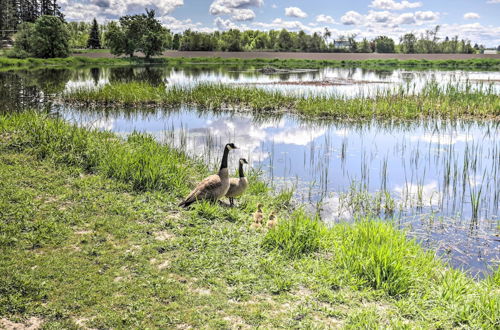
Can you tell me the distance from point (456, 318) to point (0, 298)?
20.7 ft

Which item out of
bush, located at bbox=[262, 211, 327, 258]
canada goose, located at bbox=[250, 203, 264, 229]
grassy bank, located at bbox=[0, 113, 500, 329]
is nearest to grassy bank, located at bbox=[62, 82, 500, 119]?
grassy bank, located at bbox=[0, 113, 500, 329]

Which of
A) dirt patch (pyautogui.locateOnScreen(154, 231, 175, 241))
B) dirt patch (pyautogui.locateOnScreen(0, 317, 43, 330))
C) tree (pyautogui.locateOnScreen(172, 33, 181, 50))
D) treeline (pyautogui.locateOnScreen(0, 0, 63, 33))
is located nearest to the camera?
dirt patch (pyautogui.locateOnScreen(0, 317, 43, 330))

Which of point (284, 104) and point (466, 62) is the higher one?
point (466, 62)

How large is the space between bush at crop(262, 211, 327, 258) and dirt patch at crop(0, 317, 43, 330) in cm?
396

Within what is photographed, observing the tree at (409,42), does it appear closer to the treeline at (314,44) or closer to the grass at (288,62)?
the treeline at (314,44)

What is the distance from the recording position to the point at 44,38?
73562 mm

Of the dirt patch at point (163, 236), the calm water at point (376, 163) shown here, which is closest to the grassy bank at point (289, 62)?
the calm water at point (376, 163)

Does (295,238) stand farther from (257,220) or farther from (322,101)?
(322,101)

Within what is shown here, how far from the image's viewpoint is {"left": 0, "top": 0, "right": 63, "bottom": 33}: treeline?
102m

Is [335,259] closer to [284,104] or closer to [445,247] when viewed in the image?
[445,247]

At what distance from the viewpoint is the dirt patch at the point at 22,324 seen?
16.6 feet

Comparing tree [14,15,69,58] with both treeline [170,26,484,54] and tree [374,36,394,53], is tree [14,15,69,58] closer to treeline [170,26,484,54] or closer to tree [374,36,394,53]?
treeline [170,26,484,54]

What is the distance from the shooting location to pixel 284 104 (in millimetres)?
28406

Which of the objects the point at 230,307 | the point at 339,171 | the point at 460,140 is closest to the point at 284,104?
the point at 460,140
